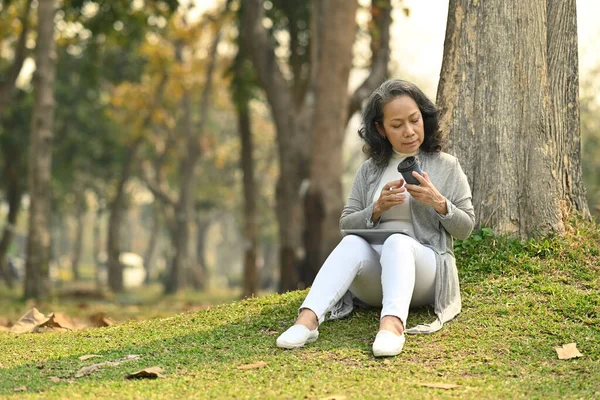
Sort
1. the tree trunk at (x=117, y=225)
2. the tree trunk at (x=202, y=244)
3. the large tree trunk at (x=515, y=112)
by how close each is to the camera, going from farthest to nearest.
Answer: the tree trunk at (x=202, y=244)
the tree trunk at (x=117, y=225)
the large tree trunk at (x=515, y=112)

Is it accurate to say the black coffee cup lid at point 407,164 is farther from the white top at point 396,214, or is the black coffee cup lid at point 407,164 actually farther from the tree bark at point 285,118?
the tree bark at point 285,118

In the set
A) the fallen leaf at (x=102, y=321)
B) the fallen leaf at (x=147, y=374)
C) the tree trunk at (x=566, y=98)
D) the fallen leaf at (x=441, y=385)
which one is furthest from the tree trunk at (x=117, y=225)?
the fallen leaf at (x=441, y=385)

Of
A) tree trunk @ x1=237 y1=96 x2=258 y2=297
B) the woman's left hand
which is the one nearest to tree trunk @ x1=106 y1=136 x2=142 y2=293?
tree trunk @ x1=237 y1=96 x2=258 y2=297

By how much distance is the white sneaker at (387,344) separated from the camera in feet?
16.0

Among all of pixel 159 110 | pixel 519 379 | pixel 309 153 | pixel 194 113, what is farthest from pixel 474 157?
pixel 194 113

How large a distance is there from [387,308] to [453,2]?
2854 mm

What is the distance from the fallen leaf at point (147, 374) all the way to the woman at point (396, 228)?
0.72 meters

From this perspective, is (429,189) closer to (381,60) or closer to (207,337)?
(207,337)

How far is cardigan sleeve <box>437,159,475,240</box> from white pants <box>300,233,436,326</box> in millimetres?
198

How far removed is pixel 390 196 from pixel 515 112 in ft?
5.72

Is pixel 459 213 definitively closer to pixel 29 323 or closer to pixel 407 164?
pixel 407 164

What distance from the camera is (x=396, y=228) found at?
5.51 metres

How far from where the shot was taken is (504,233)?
21.1ft

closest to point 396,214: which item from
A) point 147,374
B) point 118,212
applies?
point 147,374
